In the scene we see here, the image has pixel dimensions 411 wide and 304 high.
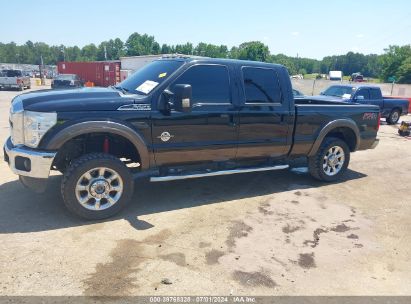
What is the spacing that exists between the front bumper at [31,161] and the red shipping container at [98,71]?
30.5 metres

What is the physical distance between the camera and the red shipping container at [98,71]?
34.4 m

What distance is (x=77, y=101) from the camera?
422cm

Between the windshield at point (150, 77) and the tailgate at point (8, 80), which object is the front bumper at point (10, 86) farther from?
the windshield at point (150, 77)

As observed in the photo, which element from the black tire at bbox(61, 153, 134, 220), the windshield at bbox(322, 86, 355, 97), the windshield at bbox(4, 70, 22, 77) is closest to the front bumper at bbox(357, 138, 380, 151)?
the black tire at bbox(61, 153, 134, 220)

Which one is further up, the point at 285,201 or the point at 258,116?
the point at 258,116

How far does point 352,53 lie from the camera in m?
142

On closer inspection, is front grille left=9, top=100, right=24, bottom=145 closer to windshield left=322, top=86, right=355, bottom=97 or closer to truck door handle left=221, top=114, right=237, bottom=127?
truck door handle left=221, top=114, right=237, bottom=127

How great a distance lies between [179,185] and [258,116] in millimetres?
1724

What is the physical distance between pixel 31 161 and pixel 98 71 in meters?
34.1

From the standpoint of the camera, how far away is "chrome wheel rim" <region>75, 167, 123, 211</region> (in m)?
4.32

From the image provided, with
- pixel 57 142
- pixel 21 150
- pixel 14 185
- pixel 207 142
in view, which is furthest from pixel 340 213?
pixel 14 185

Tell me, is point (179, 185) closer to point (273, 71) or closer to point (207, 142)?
point (207, 142)

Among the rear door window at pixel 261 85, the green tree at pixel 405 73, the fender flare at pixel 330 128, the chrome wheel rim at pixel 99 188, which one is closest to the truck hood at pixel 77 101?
the chrome wheel rim at pixel 99 188

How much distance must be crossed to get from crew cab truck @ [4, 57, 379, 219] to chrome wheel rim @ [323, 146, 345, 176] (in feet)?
0.89
